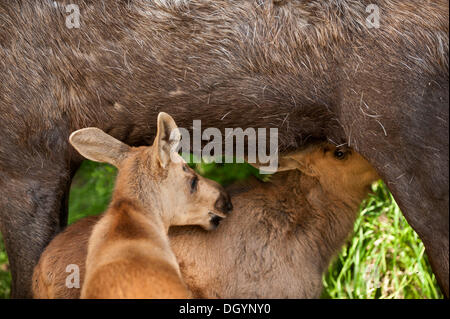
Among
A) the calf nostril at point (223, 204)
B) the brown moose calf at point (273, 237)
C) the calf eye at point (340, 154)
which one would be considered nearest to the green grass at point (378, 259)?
the brown moose calf at point (273, 237)

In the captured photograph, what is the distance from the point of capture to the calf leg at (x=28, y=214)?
14.4 ft

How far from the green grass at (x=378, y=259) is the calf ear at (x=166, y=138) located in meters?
1.41

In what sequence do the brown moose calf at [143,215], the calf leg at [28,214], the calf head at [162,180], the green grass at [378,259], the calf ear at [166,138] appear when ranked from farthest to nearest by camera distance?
the green grass at [378,259]
the calf leg at [28,214]
the calf head at [162,180]
the calf ear at [166,138]
the brown moose calf at [143,215]

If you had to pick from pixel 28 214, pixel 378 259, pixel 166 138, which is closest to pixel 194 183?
pixel 166 138

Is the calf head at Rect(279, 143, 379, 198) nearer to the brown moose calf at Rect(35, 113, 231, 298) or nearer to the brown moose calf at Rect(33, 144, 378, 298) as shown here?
the brown moose calf at Rect(33, 144, 378, 298)

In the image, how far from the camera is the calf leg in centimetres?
439

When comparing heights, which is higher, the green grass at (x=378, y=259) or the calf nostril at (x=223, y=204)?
the calf nostril at (x=223, y=204)

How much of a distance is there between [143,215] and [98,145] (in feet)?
1.71

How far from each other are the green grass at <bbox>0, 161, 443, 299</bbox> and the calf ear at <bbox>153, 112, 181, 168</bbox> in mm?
1407

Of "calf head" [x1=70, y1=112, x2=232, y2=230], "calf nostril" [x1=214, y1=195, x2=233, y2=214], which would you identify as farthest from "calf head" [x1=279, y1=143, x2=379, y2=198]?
"calf head" [x1=70, y1=112, x2=232, y2=230]

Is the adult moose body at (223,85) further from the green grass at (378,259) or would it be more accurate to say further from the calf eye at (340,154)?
the green grass at (378,259)

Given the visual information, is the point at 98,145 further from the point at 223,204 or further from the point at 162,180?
the point at 223,204

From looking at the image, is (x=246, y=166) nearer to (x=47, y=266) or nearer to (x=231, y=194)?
(x=231, y=194)
